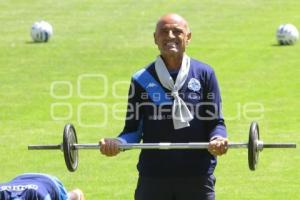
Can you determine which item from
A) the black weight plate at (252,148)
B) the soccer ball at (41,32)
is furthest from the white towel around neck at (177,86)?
the soccer ball at (41,32)

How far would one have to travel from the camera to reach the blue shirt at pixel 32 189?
948 centimetres

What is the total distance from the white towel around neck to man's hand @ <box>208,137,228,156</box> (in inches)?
12.4

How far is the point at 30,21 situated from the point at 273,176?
21023 mm

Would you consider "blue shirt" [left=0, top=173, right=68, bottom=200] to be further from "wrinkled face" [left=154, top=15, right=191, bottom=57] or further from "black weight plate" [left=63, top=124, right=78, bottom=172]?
"wrinkled face" [left=154, top=15, right=191, bottom=57]

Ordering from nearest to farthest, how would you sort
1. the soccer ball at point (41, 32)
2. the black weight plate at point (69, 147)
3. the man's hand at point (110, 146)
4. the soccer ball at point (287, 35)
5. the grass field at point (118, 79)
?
the man's hand at point (110, 146), the black weight plate at point (69, 147), the grass field at point (118, 79), the soccer ball at point (287, 35), the soccer ball at point (41, 32)

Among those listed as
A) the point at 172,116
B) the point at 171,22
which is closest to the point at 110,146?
the point at 172,116

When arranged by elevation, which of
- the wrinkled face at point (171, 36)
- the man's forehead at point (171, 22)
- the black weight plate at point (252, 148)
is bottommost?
the black weight plate at point (252, 148)

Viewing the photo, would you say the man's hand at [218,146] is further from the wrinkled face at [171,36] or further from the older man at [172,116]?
the wrinkled face at [171,36]

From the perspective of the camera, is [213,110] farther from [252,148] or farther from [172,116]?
[252,148]

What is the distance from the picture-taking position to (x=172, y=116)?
9727 millimetres

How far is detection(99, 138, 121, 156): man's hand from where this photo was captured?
9961mm

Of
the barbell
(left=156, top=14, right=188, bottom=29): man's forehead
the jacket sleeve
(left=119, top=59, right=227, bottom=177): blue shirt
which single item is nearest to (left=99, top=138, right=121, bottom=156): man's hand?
the barbell

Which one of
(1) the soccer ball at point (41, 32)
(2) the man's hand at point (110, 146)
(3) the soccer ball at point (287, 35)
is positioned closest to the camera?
(2) the man's hand at point (110, 146)

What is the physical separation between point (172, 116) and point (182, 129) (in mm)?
169
